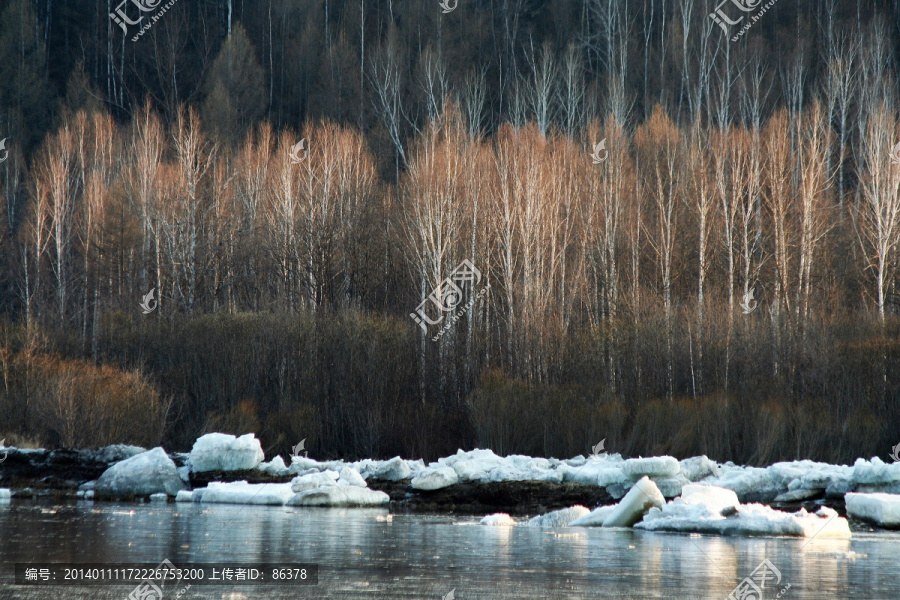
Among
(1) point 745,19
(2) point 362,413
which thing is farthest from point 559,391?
(1) point 745,19

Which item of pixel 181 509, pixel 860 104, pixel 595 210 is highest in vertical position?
pixel 860 104

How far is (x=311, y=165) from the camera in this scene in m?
37.2

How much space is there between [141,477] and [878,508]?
43.8 ft

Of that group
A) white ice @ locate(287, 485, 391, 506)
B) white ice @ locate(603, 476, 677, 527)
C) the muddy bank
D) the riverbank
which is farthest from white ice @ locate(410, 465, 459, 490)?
the muddy bank

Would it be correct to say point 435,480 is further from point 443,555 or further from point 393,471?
point 443,555

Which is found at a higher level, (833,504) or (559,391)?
(559,391)

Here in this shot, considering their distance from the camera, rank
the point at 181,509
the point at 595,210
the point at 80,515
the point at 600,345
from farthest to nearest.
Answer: the point at 595,210
the point at 600,345
the point at 181,509
the point at 80,515

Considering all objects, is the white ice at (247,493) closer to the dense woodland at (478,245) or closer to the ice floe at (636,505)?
the dense woodland at (478,245)

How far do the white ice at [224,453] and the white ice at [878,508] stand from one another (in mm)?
11491

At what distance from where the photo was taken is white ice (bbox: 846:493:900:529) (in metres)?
14.7

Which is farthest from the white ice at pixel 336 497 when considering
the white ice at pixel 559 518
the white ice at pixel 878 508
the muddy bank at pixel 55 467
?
the white ice at pixel 878 508

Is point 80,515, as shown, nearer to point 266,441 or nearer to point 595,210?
point 266,441

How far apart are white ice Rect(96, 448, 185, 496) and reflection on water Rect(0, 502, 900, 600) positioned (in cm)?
342

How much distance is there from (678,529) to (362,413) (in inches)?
513
